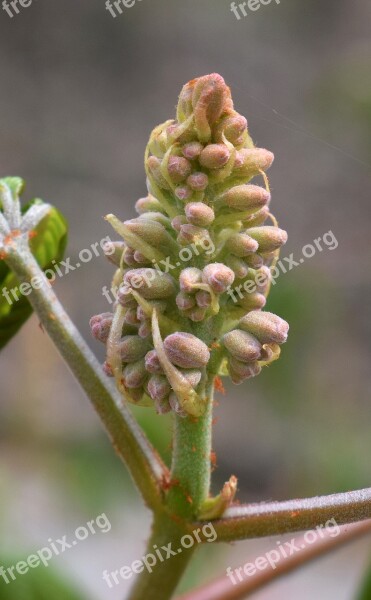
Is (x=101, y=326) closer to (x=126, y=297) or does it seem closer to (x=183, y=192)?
(x=126, y=297)

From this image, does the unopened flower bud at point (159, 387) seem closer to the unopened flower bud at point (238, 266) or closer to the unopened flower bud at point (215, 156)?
the unopened flower bud at point (238, 266)

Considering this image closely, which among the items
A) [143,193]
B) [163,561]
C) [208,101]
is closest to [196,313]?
[208,101]

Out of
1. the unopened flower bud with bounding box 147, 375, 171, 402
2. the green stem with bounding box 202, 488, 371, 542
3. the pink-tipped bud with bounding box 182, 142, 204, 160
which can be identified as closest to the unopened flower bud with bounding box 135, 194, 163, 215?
the pink-tipped bud with bounding box 182, 142, 204, 160

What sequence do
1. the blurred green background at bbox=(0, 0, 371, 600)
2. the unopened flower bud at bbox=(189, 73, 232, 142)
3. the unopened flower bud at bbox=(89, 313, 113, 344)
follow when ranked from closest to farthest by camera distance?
the unopened flower bud at bbox=(189, 73, 232, 142), the unopened flower bud at bbox=(89, 313, 113, 344), the blurred green background at bbox=(0, 0, 371, 600)

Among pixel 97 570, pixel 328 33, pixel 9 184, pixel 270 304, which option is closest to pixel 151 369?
pixel 9 184

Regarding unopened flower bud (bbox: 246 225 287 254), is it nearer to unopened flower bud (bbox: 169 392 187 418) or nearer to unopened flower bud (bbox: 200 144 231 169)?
unopened flower bud (bbox: 200 144 231 169)
